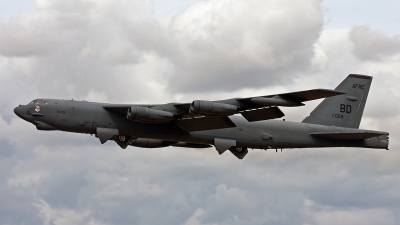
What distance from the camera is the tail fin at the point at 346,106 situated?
163 feet

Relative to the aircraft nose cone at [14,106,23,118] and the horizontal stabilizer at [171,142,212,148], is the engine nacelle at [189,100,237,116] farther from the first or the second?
the aircraft nose cone at [14,106,23,118]

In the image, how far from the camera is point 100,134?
41.2 metres

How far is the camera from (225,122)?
43.0 metres

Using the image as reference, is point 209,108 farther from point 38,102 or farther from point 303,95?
point 38,102

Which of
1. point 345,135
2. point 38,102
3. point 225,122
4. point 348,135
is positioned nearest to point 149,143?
point 225,122

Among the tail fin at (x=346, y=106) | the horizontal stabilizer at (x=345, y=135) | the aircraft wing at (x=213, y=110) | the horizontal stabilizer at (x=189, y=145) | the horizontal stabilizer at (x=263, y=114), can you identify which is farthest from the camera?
the tail fin at (x=346, y=106)

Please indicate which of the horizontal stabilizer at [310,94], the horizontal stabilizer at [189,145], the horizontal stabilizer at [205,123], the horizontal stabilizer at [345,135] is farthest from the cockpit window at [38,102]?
the horizontal stabilizer at [345,135]

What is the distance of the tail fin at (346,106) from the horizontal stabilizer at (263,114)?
8526mm

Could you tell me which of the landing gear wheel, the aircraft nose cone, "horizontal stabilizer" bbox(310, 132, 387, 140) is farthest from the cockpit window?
"horizontal stabilizer" bbox(310, 132, 387, 140)

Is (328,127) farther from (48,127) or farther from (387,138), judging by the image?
(48,127)

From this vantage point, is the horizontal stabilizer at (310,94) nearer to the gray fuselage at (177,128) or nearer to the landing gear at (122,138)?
the gray fuselage at (177,128)

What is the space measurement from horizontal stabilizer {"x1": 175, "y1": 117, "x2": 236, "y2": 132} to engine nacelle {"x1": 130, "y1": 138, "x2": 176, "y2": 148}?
4.58 m

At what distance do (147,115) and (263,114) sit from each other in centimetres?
707

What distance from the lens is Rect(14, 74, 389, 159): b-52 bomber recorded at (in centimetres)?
3984
